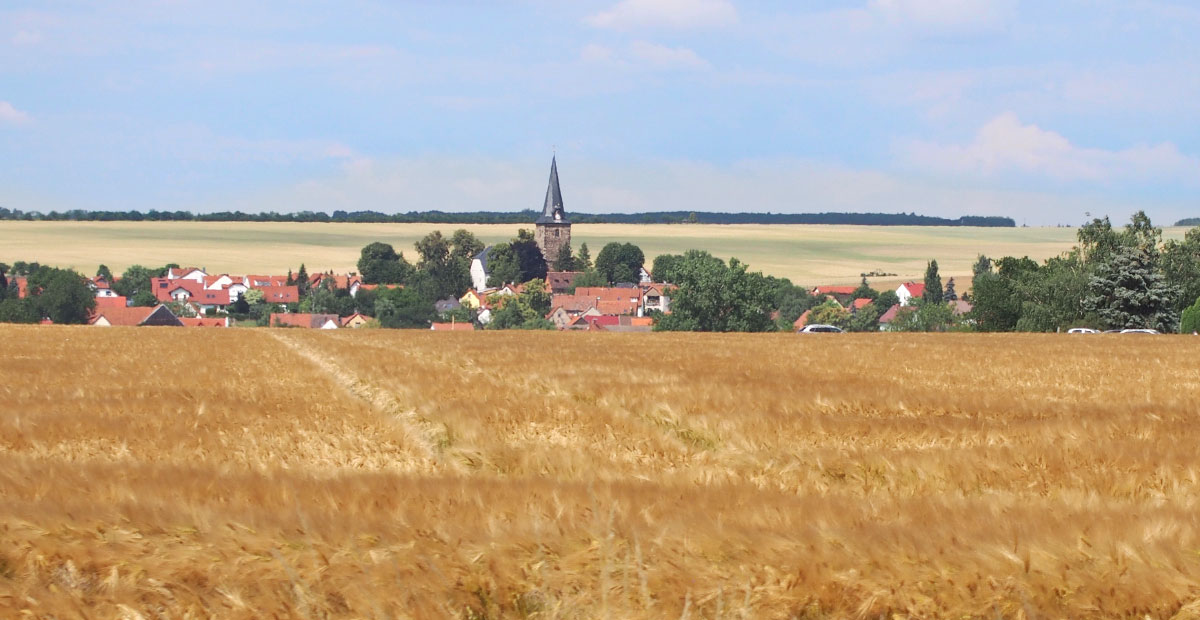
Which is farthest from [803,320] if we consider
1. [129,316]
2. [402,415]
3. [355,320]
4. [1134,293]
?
[402,415]

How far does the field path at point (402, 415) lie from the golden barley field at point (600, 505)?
0.07m

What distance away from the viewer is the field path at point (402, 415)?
41.5 ft

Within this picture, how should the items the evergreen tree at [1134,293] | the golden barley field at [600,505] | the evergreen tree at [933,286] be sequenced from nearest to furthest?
1. the golden barley field at [600,505]
2. the evergreen tree at [1134,293]
3. the evergreen tree at [933,286]

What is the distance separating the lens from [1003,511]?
22.5 feet

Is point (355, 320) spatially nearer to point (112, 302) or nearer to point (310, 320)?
point (310, 320)

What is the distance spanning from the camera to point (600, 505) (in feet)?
22.6

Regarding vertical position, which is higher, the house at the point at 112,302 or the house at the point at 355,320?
the house at the point at 112,302

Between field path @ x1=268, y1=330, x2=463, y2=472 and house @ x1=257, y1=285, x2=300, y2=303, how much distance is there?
17307 cm

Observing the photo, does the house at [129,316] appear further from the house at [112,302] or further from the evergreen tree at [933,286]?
the evergreen tree at [933,286]

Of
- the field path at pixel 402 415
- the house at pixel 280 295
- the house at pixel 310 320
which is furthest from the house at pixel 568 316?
the field path at pixel 402 415

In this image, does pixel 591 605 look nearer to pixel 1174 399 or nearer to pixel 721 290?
pixel 1174 399

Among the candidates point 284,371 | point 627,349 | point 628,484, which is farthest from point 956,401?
point 627,349

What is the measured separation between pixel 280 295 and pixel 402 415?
18876 cm

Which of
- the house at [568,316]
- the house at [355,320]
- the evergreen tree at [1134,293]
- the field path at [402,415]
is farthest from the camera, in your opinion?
the house at [568,316]
